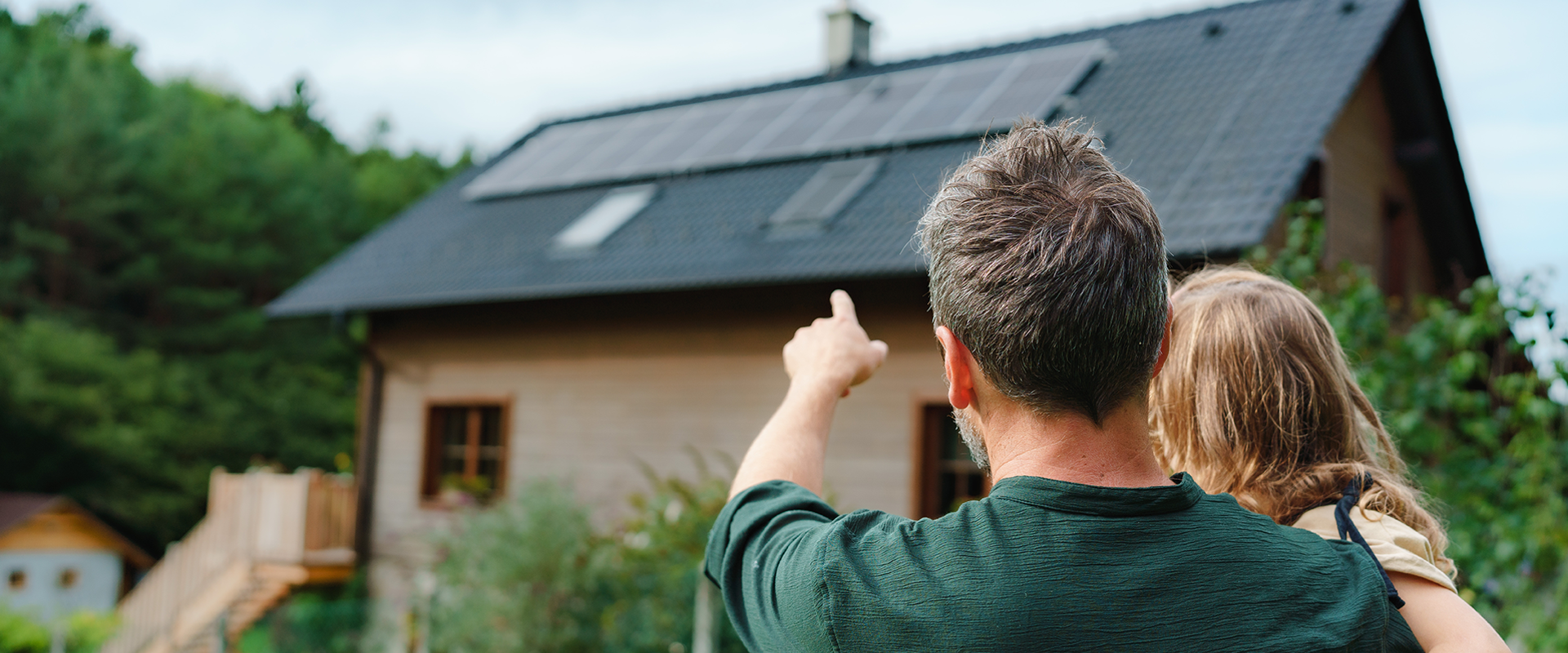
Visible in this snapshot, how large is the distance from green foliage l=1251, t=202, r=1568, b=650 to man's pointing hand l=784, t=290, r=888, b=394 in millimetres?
4328

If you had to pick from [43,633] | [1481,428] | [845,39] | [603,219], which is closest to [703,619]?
[1481,428]

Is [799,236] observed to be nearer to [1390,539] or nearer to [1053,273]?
[1390,539]

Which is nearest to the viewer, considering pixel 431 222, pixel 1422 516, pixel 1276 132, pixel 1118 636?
pixel 1118 636

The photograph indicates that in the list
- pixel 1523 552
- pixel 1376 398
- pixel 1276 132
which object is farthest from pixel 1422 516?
pixel 1276 132

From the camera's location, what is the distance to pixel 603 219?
39.7ft

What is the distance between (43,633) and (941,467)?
11.4 meters

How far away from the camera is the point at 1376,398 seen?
20.3 feet

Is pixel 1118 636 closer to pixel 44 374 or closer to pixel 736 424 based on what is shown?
pixel 736 424

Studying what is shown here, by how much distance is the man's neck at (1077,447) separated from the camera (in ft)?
3.84

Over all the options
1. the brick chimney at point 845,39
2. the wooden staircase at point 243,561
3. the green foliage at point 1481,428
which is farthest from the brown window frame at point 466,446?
the green foliage at point 1481,428

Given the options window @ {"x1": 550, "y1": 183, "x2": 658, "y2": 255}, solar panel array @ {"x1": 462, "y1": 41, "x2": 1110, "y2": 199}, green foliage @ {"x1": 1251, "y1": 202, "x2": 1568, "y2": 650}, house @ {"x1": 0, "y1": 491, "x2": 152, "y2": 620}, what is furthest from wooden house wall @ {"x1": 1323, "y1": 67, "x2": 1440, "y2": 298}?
house @ {"x1": 0, "y1": 491, "x2": 152, "y2": 620}

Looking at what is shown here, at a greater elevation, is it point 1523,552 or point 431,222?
point 431,222

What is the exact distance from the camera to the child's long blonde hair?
5.16 feet

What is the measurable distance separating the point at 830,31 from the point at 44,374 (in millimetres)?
16766
